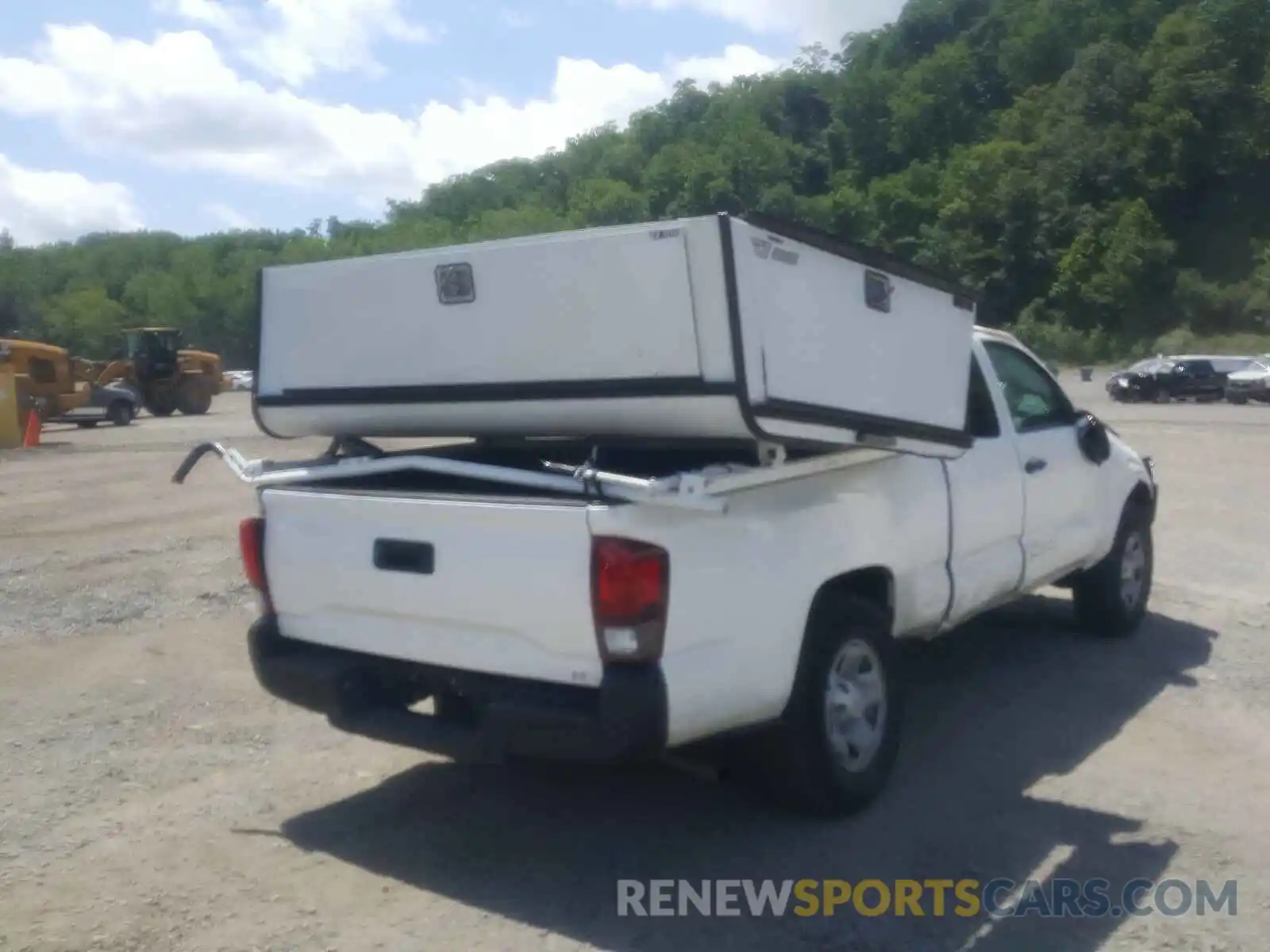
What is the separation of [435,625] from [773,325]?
1595 mm

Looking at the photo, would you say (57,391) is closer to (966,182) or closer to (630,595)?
(630,595)

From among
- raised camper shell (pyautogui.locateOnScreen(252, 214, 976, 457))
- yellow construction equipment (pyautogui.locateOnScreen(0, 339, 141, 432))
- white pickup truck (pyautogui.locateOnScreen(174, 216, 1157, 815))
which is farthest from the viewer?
yellow construction equipment (pyautogui.locateOnScreen(0, 339, 141, 432))

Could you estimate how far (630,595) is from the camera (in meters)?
4.56

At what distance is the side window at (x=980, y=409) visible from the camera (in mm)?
7004

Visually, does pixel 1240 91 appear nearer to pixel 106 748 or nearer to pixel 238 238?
pixel 106 748

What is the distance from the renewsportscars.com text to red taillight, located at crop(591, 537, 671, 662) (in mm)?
910

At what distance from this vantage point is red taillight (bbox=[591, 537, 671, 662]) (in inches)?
179

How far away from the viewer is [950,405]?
19.5ft

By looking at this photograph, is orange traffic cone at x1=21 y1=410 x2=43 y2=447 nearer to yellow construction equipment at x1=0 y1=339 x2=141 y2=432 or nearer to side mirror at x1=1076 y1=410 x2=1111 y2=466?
yellow construction equipment at x1=0 y1=339 x2=141 y2=432

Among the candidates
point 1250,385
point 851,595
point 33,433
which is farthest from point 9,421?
point 1250,385

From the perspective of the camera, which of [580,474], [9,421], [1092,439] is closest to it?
[580,474]

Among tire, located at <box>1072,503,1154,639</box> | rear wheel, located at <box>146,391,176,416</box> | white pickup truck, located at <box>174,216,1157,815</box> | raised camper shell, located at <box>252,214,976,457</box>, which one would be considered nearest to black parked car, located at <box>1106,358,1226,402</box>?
rear wheel, located at <box>146,391,176,416</box>

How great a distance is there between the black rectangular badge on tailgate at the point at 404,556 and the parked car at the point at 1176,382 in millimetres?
40462

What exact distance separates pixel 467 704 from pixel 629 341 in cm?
142
